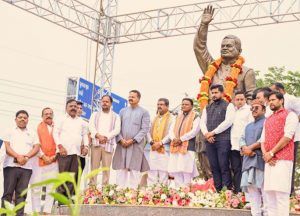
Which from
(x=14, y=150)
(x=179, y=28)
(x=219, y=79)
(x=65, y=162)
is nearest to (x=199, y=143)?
(x=219, y=79)

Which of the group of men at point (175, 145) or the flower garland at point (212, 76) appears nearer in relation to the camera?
the group of men at point (175, 145)

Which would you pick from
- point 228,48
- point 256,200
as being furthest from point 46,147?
point 256,200

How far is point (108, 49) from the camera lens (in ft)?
62.9

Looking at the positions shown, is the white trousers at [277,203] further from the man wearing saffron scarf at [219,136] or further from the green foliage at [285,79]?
the green foliage at [285,79]

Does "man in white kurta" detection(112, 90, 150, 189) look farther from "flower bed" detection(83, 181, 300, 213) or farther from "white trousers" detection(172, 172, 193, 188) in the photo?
"flower bed" detection(83, 181, 300, 213)

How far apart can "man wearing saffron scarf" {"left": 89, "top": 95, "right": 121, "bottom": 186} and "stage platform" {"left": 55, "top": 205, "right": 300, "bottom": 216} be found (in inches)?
40.8

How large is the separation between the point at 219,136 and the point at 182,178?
47.9 inches

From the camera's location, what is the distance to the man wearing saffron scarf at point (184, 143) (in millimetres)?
8133

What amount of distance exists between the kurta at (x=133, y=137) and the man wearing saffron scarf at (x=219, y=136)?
1058 millimetres

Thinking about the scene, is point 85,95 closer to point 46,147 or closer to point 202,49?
point 202,49

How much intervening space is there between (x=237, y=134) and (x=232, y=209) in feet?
3.31

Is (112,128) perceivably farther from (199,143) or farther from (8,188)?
(8,188)

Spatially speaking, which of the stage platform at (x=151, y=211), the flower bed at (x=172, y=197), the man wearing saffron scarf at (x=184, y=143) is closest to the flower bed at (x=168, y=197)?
the flower bed at (x=172, y=197)

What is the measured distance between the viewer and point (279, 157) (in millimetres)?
5555
